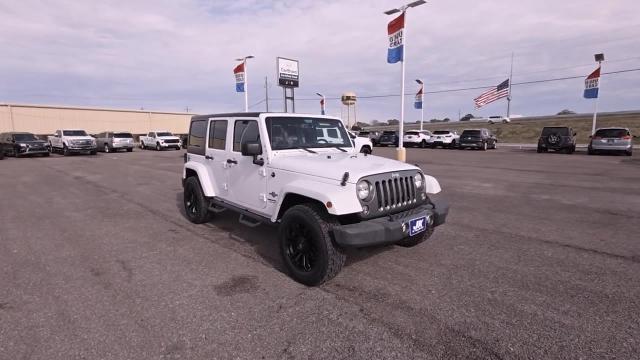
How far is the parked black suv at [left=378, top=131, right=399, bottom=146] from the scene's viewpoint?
3347 centimetres

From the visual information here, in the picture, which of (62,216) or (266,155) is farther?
(62,216)

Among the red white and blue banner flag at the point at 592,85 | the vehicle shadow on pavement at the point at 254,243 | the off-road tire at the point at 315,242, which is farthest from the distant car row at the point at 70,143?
the red white and blue banner flag at the point at 592,85

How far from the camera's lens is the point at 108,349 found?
2771 millimetres

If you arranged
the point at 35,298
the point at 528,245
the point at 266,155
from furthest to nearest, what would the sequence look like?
the point at 528,245, the point at 266,155, the point at 35,298

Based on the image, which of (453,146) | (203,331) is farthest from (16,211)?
(453,146)

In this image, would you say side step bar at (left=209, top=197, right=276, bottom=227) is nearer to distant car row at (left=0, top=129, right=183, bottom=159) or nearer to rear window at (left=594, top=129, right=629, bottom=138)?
distant car row at (left=0, top=129, right=183, bottom=159)

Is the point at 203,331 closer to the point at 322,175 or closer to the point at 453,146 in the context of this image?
the point at 322,175

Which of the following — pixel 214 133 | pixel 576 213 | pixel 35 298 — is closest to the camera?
pixel 35 298

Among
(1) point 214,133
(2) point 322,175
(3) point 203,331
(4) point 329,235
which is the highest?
(1) point 214,133

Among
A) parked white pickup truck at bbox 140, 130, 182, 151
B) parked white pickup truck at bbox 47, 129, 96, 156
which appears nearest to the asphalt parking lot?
parked white pickup truck at bbox 47, 129, 96, 156

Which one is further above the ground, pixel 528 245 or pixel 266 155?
pixel 266 155

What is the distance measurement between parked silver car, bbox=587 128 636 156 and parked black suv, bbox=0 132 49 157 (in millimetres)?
33939

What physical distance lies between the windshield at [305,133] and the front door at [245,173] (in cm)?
21

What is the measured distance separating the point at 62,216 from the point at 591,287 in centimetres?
859
